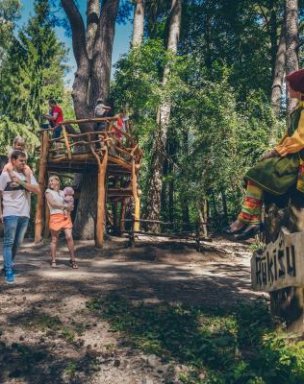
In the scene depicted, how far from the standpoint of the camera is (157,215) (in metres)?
19.8

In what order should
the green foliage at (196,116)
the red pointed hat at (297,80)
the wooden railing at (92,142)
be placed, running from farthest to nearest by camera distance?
the green foliage at (196,116)
the wooden railing at (92,142)
the red pointed hat at (297,80)

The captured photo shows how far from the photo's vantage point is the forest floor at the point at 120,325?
4.36 meters

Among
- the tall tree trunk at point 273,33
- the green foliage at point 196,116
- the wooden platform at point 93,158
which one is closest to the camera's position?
the wooden platform at point 93,158

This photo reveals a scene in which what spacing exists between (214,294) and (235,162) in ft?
36.3

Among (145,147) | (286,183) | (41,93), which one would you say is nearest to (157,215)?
(145,147)

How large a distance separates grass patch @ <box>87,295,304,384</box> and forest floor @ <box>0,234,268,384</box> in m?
0.01

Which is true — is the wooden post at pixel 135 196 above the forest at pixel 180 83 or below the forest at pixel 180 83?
below

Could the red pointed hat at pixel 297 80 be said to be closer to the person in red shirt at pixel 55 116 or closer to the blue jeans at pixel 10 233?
the blue jeans at pixel 10 233

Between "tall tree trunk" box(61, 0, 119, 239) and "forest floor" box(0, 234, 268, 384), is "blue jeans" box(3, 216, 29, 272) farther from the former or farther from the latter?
"tall tree trunk" box(61, 0, 119, 239)

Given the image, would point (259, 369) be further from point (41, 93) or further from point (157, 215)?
point (41, 93)

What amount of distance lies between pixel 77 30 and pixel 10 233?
9772 millimetres

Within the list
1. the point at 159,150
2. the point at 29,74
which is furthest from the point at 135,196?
the point at 29,74

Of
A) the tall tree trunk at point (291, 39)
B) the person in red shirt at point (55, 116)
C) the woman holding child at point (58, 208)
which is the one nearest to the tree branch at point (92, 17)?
the person in red shirt at point (55, 116)

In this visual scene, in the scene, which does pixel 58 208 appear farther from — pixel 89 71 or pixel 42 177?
pixel 89 71
